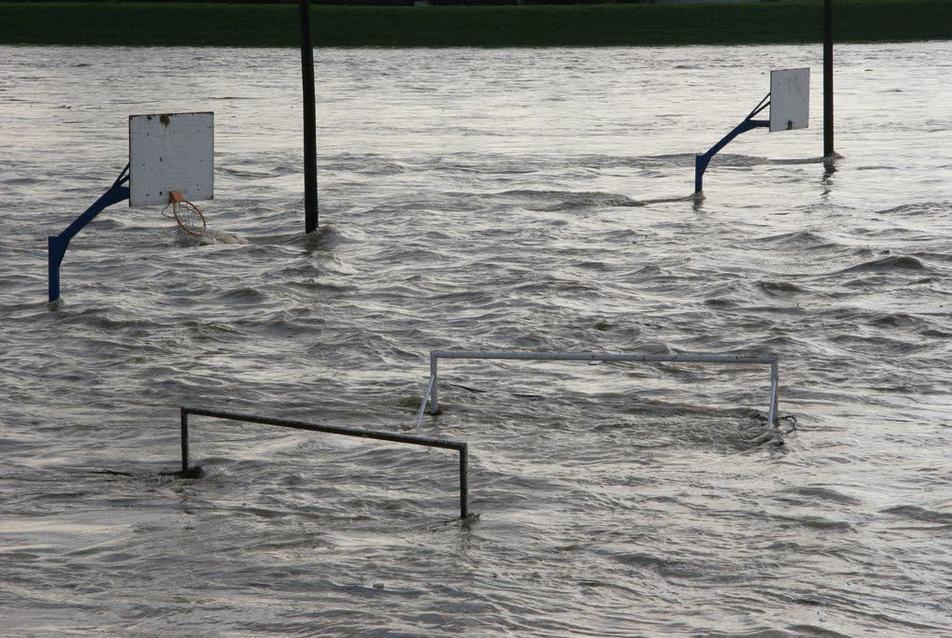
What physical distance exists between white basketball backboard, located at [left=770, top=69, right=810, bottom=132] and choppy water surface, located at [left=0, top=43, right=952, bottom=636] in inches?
39.7

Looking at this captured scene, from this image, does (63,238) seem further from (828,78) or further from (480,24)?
(480,24)

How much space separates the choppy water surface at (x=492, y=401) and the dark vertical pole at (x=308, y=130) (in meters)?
0.46

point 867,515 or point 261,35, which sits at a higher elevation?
point 261,35

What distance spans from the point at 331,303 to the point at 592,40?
4978 centimetres

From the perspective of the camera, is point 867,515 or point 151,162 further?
point 151,162

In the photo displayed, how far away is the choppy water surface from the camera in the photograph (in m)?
7.62

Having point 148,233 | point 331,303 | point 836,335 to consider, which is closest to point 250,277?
point 331,303

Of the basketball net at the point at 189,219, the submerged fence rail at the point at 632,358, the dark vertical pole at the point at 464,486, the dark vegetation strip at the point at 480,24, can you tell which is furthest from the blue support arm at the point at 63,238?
the dark vegetation strip at the point at 480,24

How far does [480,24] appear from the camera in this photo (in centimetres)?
6469

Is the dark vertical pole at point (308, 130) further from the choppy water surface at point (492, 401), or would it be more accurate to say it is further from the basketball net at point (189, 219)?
the basketball net at point (189, 219)

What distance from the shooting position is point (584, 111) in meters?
37.1

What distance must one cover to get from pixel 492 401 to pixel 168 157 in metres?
5.32

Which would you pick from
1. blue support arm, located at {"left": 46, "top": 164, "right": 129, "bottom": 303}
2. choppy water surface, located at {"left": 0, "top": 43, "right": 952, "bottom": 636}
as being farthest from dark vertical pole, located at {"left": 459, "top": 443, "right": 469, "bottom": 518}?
blue support arm, located at {"left": 46, "top": 164, "right": 129, "bottom": 303}

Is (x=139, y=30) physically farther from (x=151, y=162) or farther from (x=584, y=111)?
(x=151, y=162)
